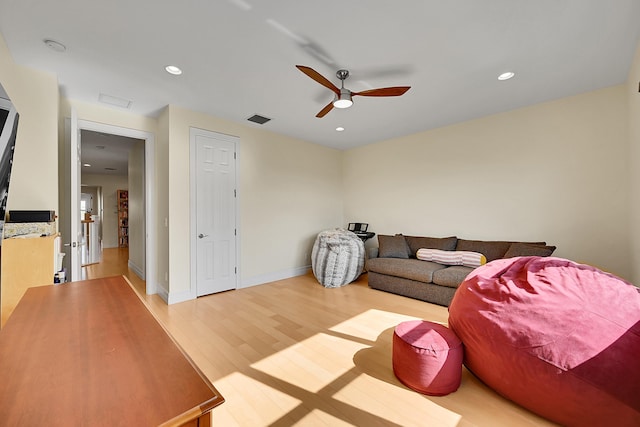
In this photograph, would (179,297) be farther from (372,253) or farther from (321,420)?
(372,253)

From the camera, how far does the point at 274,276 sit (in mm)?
4695

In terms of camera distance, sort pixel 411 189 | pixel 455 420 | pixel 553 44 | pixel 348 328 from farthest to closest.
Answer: pixel 411 189 → pixel 348 328 → pixel 553 44 → pixel 455 420

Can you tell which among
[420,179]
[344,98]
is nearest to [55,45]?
[344,98]

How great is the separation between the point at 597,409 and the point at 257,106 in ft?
13.2

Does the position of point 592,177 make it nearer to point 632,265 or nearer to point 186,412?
point 632,265

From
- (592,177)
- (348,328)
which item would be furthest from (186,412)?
(592,177)

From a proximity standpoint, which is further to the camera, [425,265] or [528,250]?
[425,265]

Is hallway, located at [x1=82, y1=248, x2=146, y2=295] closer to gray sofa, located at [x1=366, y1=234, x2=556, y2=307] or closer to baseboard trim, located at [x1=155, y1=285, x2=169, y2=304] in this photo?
baseboard trim, located at [x1=155, y1=285, x2=169, y2=304]

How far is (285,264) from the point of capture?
490 cm

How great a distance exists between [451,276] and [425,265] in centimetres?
46

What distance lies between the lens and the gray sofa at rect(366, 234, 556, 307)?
335 cm

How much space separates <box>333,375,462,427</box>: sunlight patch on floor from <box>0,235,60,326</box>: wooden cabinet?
232 centimetres

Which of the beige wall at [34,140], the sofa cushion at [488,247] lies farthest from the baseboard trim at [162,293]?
the sofa cushion at [488,247]

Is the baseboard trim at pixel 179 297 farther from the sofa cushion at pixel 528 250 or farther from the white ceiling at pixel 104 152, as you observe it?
the sofa cushion at pixel 528 250
